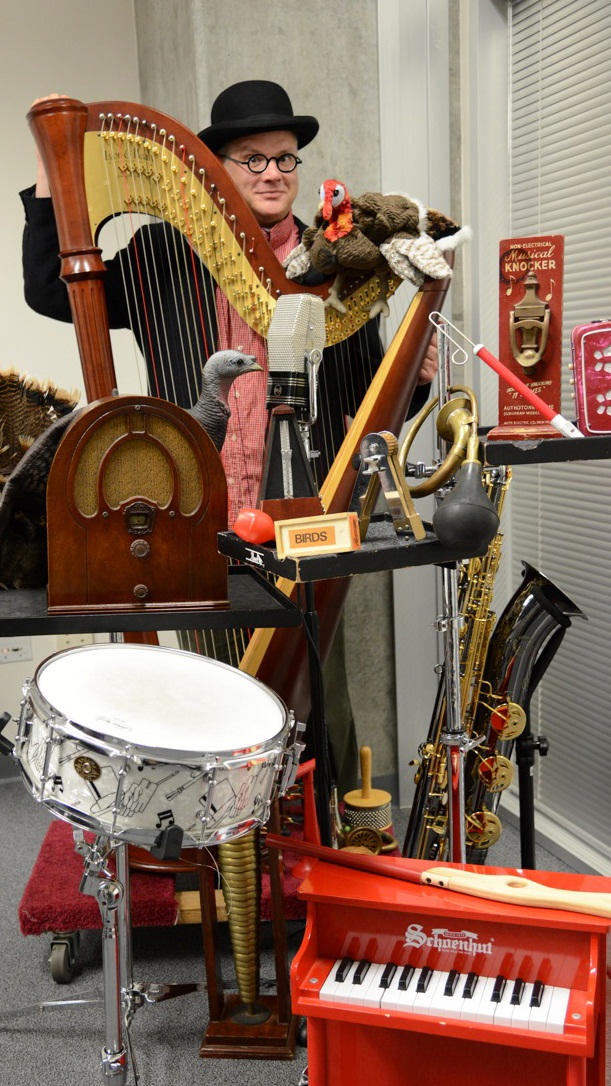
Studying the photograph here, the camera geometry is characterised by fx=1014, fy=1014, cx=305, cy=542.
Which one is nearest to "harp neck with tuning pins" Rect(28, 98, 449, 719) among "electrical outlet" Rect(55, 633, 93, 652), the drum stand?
the drum stand

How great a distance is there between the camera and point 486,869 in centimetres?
159

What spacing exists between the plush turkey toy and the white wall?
1.78 m

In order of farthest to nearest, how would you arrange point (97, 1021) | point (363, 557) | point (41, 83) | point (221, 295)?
point (41, 83) → point (97, 1021) → point (221, 295) → point (363, 557)

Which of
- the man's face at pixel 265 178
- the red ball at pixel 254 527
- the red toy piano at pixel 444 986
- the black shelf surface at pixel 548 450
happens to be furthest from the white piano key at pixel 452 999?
the man's face at pixel 265 178

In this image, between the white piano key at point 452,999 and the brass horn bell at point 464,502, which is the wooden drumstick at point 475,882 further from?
the brass horn bell at point 464,502

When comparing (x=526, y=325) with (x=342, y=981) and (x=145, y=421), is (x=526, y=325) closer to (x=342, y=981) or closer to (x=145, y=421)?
(x=145, y=421)

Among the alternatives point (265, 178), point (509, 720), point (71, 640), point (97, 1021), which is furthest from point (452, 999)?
point (71, 640)

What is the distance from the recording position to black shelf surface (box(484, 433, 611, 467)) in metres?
1.56

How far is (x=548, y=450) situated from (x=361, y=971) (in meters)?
0.84

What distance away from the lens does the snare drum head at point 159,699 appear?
1341 mm

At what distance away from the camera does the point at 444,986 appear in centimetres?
147

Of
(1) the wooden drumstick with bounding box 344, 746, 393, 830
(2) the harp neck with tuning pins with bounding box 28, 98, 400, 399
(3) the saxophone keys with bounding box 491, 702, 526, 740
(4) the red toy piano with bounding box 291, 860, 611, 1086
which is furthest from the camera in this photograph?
(1) the wooden drumstick with bounding box 344, 746, 393, 830

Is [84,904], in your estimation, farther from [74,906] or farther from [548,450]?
[548,450]

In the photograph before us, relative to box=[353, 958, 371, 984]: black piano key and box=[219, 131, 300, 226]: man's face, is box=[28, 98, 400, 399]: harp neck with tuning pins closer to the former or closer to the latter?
box=[219, 131, 300, 226]: man's face
